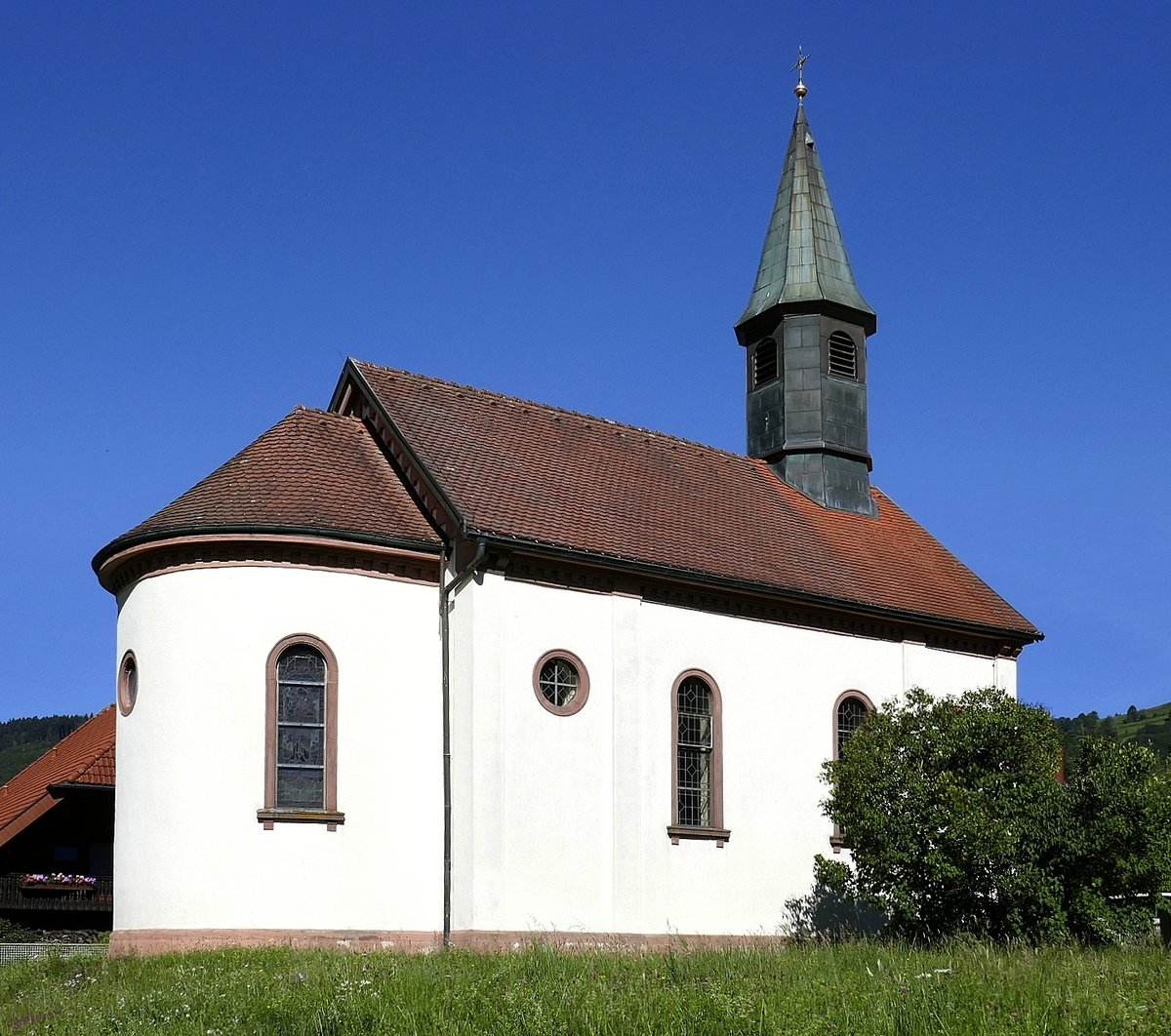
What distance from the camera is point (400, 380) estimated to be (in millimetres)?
25000

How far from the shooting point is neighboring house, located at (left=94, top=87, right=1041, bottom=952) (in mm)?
20078

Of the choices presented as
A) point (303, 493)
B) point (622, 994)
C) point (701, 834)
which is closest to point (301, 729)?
point (303, 493)

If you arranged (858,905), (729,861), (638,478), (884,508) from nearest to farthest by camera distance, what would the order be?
(729,861), (858,905), (638,478), (884,508)

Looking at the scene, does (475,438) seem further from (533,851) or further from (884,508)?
(884,508)

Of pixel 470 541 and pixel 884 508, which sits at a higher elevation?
pixel 884 508

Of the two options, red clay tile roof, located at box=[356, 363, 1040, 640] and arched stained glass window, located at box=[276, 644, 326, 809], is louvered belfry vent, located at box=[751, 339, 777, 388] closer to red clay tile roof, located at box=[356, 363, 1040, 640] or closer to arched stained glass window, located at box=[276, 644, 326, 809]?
red clay tile roof, located at box=[356, 363, 1040, 640]

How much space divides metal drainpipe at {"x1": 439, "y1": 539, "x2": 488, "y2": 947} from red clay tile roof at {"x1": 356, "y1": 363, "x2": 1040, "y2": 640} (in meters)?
0.71

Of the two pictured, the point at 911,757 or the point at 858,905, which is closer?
the point at 911,757

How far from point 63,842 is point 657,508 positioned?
1204 cm

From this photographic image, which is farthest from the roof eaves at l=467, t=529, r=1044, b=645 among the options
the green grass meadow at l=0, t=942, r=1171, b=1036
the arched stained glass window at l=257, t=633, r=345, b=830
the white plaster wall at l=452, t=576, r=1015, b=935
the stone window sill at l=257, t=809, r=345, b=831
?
the green grass meadow at l=0, t=942, r=1171, b=1036

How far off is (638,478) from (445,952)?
1059cm

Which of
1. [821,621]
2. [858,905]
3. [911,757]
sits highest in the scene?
[821,621]

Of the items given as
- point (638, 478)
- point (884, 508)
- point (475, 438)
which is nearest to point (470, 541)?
point (475, 438)

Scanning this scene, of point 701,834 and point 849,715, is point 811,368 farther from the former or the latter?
point 701,834
